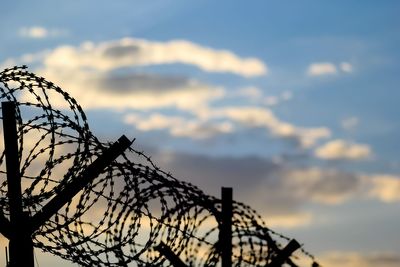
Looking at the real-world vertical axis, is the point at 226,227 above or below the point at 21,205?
below

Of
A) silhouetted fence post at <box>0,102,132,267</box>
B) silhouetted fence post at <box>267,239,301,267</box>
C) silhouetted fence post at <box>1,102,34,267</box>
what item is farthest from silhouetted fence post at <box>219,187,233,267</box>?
silhouetted fence post at <box>1,102,34,267</box>

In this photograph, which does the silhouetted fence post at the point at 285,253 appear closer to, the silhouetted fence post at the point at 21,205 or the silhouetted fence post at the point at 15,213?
the silhouetted fence post at the point at 21,205

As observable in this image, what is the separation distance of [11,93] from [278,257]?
14.6 ft

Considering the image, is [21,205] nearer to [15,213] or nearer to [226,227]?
[15,213]

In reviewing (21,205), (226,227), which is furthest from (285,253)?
(21,205)

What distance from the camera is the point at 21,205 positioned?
11.4 metres

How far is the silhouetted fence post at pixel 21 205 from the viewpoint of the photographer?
11188mm

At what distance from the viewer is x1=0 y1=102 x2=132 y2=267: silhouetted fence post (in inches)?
440

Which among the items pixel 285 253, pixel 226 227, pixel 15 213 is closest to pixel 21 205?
pixel 15 213

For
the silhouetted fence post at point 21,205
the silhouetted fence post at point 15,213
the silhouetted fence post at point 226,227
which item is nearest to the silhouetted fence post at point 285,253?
the silhouetted fence post at point 226,227

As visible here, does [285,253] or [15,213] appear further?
[15,213]

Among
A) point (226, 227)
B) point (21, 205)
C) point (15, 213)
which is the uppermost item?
point (21, 205)

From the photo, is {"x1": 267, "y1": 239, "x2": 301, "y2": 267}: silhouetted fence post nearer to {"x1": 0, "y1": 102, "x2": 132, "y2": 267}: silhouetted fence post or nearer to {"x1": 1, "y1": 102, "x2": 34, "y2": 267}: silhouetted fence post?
{"x1": 0, "y1": 102, "x2": 132, "y2": 267}: silhouetted fence post

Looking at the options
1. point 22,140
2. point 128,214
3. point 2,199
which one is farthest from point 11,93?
point 128,214
